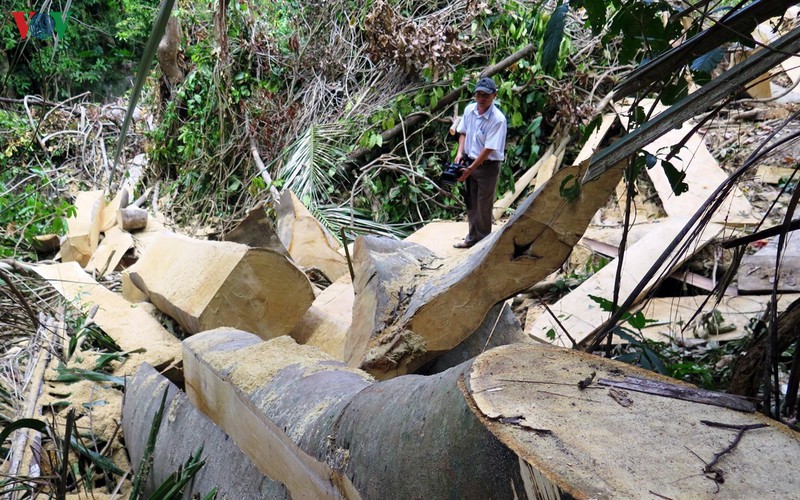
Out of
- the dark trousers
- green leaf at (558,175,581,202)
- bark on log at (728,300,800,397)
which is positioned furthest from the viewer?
the dark trousers

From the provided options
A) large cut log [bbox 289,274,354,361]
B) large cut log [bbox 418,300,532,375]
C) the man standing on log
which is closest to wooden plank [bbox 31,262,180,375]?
large cut log [bbox 289,274,354,361]

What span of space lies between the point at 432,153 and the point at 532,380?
693 centimetres

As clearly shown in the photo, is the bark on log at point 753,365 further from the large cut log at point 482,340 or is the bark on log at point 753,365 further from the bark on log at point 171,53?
the bark on log at point 171,53

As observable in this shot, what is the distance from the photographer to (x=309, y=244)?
536cm

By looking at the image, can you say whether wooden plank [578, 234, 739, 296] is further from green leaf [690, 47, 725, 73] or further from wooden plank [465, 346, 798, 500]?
wooden plank [465, 346, 798, 500]

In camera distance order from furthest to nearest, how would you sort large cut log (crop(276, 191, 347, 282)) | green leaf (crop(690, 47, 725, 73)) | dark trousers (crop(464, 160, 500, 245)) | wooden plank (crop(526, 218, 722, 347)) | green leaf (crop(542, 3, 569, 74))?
dark trousers (crop(464, 160, 500, 245))
large cut log (crop(276, 191, 347, 282))
wooden plank (crop(526, 218, 722, 347))
green leaf (crop(542, 3, 569, 74))
green leaf (crop(690, 47, 725, 73))

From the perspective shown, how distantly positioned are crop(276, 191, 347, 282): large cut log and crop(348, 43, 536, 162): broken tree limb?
258cm

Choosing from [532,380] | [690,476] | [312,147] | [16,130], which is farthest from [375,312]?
[16,130]

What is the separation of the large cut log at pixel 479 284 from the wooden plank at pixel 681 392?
1363mm

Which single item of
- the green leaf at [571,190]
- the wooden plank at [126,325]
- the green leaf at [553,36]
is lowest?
the wooden plank at [126,325]

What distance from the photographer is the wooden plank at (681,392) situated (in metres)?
1.28

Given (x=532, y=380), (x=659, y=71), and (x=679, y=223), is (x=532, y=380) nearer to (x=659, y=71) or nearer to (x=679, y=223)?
(x=659, y=71)

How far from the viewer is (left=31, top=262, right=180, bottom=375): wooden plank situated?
3.45m

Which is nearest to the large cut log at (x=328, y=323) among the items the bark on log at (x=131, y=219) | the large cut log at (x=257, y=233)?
the large cut log at (x=257, y=233)
